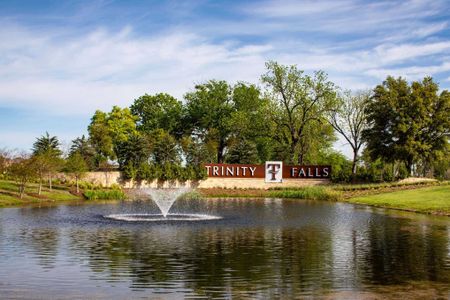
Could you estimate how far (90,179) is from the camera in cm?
6906

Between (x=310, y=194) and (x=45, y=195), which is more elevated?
(x=310, y=194)

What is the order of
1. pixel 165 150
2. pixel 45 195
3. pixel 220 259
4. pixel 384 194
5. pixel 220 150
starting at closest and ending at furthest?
1. pixel 220 259
2. pixel 45 195
3. pixel 384 194
4. pixel 165 150
5. pixel 220 150

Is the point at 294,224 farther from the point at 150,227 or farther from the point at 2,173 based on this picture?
the point at 2,173

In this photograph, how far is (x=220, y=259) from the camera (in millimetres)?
→ 19391

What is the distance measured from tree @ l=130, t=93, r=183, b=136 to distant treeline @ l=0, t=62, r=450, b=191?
0.63 ft

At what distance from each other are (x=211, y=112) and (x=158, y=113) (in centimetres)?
1117

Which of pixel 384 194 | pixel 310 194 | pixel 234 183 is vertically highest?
pixel 234 183

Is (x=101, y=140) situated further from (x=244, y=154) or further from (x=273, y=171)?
(x=273, y=171)

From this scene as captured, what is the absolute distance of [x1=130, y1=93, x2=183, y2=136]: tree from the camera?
99875mm

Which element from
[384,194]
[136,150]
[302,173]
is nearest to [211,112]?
[136,150]

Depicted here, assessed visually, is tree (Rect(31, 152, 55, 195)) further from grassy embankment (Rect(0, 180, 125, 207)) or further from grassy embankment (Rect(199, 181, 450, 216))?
grassy embankment (Rect(199, 181, 450, 216))

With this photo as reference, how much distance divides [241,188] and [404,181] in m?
21.7

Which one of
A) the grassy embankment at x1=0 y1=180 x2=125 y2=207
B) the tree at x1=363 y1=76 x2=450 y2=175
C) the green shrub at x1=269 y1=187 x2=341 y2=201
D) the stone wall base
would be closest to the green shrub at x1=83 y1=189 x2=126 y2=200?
the grassy embankment at x1=0 y1=180 x2=125 y2=207

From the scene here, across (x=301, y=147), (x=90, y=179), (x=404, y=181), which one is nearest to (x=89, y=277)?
(x=90, y=179)
